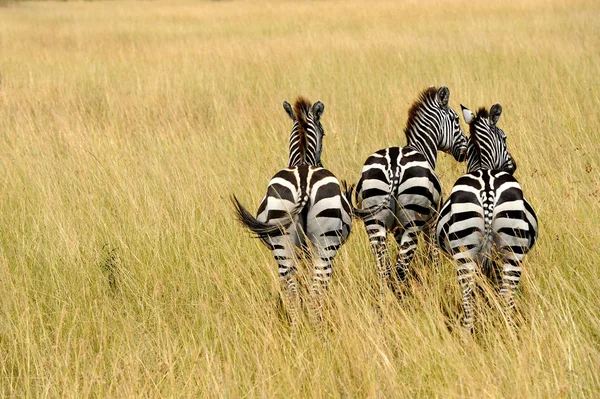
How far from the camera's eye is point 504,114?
7.12m

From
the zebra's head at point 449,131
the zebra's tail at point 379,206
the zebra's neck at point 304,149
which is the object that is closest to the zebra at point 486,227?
the zebra's tail at point 379,206

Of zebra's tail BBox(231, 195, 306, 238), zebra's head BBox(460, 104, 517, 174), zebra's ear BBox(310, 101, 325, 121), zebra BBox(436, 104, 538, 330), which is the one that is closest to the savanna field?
zebra BBox(436, 104, 538, 330)

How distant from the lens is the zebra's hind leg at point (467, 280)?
9.77 feet

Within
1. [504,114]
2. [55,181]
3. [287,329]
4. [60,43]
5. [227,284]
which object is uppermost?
[60,43]

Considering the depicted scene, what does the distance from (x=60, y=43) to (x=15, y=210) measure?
1042 centimetres

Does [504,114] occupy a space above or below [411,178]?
above

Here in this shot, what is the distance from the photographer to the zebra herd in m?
2.93

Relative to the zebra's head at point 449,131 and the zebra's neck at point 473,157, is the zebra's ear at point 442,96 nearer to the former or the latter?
the zebra's head at point 449,131

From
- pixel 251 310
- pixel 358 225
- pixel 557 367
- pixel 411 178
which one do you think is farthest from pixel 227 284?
pixel 557 367

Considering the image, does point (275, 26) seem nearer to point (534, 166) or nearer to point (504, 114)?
point (504, 114)

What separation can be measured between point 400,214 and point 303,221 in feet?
2.03

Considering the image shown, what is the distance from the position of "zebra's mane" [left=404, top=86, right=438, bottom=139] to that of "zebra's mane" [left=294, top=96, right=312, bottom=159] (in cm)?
68

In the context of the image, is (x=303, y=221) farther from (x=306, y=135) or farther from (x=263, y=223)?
(x=306, y=135)

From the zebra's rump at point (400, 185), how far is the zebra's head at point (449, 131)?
25.5 inches
